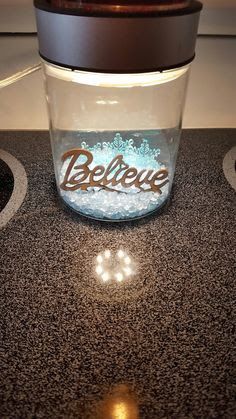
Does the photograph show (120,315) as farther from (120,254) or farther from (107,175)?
(107,175)

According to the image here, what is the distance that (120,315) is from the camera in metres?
0.41

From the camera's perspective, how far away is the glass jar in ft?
1.25

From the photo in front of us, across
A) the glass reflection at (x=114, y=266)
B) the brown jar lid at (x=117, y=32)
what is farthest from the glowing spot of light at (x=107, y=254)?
the brown jar lid at (x=117, y=32)

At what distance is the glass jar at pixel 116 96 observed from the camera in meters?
0.38

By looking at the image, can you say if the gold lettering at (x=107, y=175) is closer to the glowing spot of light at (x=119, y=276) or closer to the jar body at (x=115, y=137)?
the jar body at (x=115, y=137)

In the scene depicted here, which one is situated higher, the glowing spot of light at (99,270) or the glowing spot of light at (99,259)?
the glowing spot of light at (99,270)

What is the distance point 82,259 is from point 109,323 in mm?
111

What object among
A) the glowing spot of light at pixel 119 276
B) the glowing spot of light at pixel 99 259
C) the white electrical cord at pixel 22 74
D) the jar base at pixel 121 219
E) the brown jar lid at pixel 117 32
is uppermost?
the brown jar lid at pixel 117 32

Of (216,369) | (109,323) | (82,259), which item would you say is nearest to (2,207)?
(82,259)

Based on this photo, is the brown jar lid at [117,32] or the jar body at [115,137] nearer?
the brown jar lid at [117,32]

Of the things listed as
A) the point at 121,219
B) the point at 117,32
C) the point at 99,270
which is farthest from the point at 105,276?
the point at 117,32

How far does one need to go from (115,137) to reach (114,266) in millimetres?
298

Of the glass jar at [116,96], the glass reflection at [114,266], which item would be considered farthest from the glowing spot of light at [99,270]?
the glass jar at [116,96]

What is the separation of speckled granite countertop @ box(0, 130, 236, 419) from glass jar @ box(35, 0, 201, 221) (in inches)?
1.9
